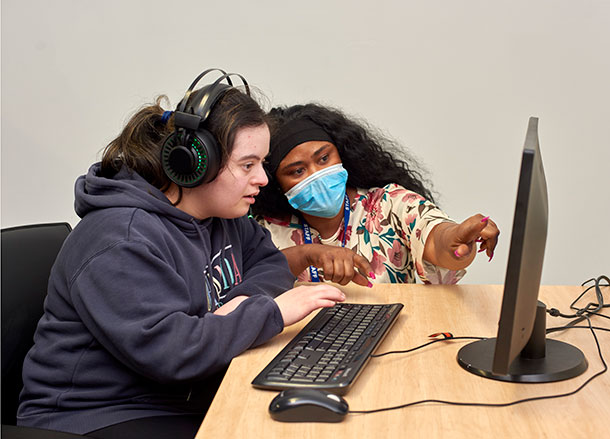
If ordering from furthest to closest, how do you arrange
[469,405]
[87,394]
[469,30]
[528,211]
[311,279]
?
[469,30] < [311,279] < [87,394] < [469,405] < [528,211]

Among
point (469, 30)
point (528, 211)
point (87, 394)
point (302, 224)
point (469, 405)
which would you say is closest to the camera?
point (528, 211)

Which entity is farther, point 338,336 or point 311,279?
point 311,279

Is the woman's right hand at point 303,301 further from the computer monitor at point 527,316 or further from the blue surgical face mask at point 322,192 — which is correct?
the blue surgical face mask at point 322,192

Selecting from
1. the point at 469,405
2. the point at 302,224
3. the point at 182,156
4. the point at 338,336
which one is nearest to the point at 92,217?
the point at 182,156

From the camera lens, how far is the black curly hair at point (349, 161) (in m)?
1.86

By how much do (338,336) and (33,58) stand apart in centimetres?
180

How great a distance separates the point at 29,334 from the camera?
48.7 inches

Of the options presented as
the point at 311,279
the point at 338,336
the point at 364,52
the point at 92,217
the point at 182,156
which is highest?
the point at 364,52

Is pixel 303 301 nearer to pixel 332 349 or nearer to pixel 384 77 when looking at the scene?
pixel 332 349

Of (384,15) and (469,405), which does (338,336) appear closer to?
(469,405)

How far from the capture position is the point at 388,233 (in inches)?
70.0

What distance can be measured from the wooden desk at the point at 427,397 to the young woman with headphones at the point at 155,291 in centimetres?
9

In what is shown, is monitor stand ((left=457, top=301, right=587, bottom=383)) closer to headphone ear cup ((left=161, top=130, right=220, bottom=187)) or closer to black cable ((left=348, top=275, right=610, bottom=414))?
black cable ((left=348, top=275, right=610, bottom=414))

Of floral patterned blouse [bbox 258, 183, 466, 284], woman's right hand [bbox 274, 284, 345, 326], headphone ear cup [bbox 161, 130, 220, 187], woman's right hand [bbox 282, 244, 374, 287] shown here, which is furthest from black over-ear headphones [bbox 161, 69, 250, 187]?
floral patterned blouse [bbox 258, 183, 466, 284]
